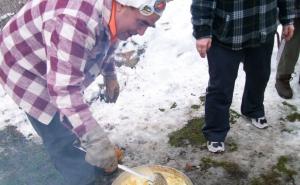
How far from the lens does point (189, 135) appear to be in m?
3.88

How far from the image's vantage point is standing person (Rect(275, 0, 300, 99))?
403 centimetres

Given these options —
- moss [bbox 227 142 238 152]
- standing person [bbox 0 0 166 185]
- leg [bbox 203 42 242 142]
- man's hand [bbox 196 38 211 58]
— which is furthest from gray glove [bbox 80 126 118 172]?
moss [bbox 227 142 238 152]

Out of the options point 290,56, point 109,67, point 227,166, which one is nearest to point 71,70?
point 109,67

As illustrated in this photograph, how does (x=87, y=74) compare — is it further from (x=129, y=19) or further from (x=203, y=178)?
(x=203, y=178)

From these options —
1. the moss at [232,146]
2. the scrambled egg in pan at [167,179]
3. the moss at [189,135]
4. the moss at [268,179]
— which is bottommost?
the moss at [268,179]

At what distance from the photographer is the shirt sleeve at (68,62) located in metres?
2.08

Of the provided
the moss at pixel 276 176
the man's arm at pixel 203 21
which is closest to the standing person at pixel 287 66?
the moss at pixel 276 176

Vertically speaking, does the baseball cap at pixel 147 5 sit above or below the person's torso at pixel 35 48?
above

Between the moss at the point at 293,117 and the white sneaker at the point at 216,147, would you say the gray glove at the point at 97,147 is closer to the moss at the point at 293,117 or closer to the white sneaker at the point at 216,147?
the white sneaker at the point at 216,147

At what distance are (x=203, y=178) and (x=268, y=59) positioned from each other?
114cm

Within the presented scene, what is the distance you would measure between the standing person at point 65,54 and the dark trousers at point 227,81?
2.95ft

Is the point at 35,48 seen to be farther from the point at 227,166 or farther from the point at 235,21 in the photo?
the point at 227,166

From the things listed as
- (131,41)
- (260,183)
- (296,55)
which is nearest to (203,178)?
(260,183)

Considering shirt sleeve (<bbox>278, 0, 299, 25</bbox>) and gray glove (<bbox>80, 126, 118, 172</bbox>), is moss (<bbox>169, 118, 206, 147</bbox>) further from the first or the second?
Answer: gray glove (<bbox>80, 126, 118, 172</bbox>)
